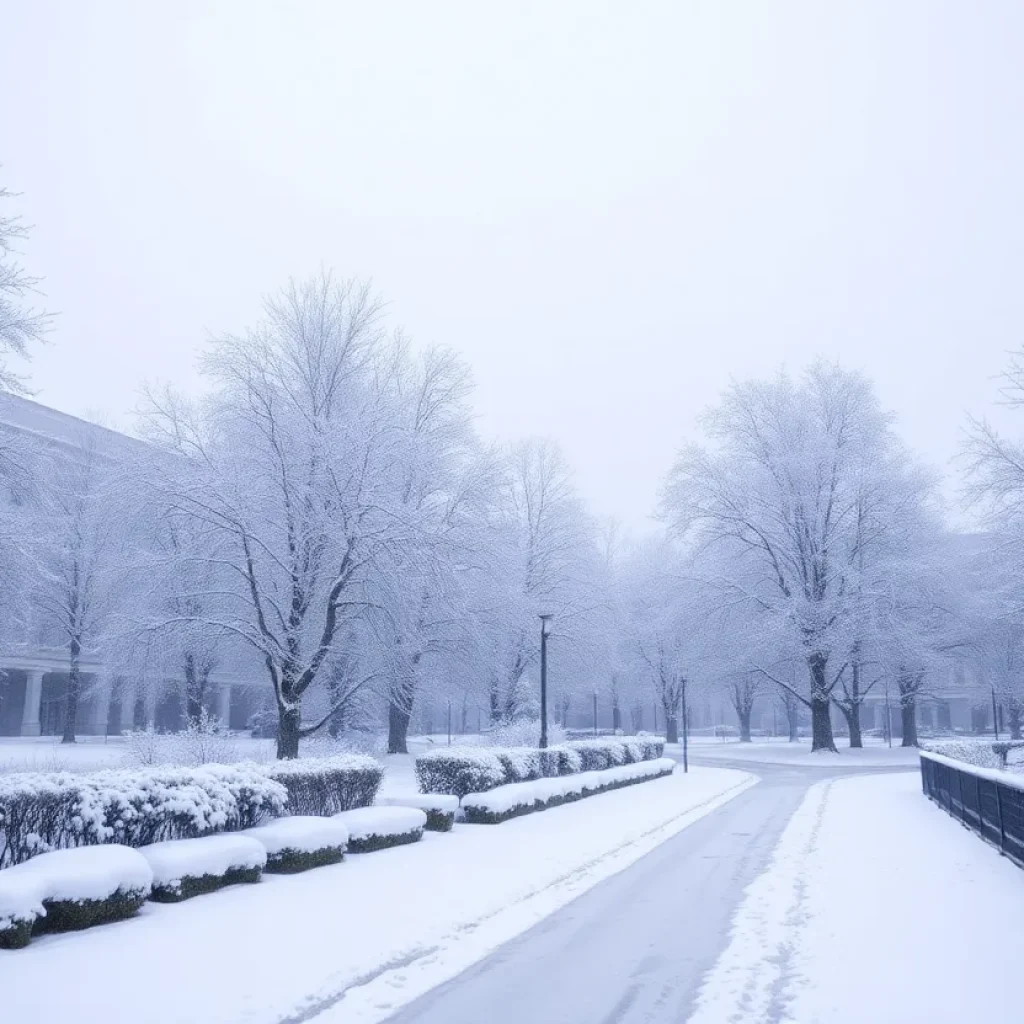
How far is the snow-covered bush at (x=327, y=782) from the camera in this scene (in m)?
13.2

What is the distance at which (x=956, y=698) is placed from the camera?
252 feet

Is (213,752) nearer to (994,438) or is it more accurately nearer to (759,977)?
(759,977)

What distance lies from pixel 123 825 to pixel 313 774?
4035 mm

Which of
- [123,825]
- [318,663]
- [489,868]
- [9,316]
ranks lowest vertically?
[489,868]

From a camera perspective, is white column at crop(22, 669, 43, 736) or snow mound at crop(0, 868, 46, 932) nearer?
snow mound at crop(0, 868, 46, 932)

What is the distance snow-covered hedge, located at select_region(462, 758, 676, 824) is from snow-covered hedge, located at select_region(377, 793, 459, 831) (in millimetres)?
1029

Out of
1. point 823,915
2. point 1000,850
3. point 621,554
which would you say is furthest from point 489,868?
point 621,554

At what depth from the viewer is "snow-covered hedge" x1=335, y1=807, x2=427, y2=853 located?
1262cm

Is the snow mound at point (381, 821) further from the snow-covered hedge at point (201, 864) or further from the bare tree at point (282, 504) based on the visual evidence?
the bare tree at point (282, 504)

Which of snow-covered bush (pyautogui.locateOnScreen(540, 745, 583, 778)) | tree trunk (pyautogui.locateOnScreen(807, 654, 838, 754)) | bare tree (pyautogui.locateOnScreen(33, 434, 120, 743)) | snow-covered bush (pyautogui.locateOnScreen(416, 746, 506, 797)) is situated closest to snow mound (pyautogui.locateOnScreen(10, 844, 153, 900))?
snow-covered bush (pyautogui.locateOnScreen(416, 746, 506, 797))

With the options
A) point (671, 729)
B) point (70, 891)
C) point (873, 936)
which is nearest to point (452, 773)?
point (70, 891)

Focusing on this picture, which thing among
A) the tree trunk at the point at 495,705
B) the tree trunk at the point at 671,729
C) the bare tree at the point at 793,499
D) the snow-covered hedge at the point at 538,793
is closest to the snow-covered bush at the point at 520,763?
the snow-covered hedge at the point at 538,793

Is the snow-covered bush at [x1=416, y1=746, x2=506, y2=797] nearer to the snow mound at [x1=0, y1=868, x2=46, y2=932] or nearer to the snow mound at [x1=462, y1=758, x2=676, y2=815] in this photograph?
the snow mound at [x1=462, y1=758, x2=676, y2=815]

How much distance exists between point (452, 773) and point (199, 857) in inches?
318
